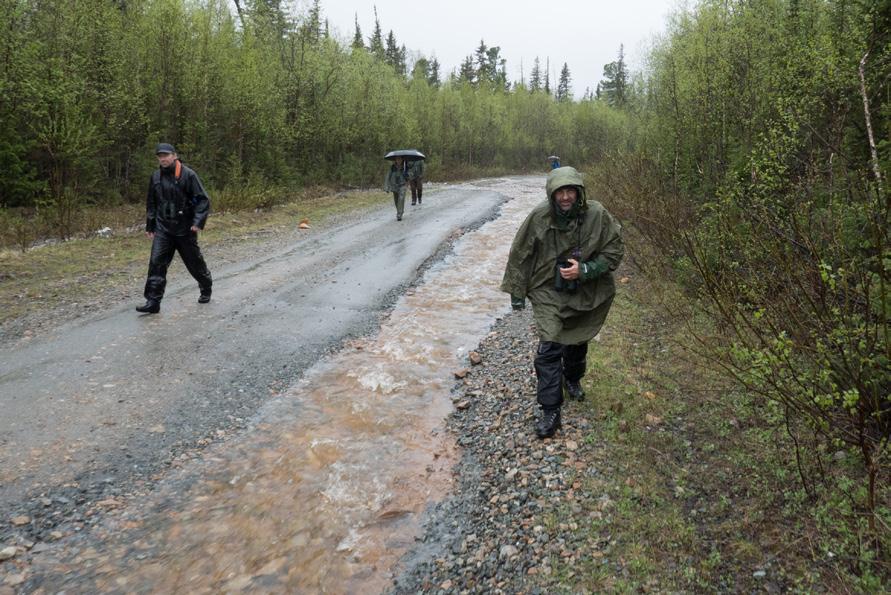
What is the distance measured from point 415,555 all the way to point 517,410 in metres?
1.97

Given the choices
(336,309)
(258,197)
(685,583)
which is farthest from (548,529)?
(258,197)

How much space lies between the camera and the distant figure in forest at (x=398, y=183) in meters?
17.8

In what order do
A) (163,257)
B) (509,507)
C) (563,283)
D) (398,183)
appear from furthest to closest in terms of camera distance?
(398,183) < (163,257) < (563,283) < (509,507)

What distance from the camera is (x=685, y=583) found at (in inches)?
115

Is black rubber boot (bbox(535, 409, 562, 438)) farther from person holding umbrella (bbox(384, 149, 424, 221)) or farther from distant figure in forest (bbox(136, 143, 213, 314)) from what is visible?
person holding umbrella (bbox(384, 149, 424, 221))

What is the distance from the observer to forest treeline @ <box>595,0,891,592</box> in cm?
293

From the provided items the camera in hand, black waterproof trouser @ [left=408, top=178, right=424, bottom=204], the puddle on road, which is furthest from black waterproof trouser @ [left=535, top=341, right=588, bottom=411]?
black waterproof trouser @ [left=408, top=178, right=424, bottom=204]

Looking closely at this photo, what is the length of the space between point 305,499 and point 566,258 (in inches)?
106

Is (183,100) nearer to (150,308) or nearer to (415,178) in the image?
(415,178)

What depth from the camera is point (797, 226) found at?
3.30 meters

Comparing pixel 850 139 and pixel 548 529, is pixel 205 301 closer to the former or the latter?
pixel 548 529

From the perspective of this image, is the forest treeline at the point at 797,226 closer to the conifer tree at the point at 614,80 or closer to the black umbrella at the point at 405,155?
the black umbrella at the point at 405,155

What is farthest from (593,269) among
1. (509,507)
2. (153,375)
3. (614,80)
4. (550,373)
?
(614,80)

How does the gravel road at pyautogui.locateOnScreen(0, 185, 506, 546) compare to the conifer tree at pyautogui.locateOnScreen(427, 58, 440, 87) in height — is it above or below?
below
